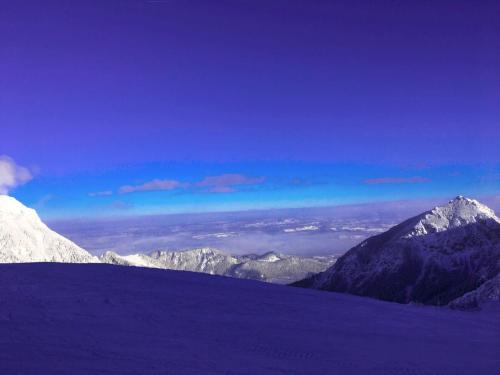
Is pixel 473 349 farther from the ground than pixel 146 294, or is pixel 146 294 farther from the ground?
pixel 146 294

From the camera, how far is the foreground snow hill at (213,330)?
11875mm

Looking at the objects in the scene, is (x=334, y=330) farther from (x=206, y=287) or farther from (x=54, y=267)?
(x=54, y=267)

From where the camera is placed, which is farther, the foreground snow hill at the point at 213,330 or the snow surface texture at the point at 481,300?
the snow surface texture at the point at 481,300

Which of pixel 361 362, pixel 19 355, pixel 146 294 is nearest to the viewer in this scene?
pixel 19 355

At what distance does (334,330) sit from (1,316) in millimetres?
11615

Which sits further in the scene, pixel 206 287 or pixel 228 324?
pixel 206 287

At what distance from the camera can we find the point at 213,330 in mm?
15359

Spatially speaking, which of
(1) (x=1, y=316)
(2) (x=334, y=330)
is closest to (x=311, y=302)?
(2) (x=334, y=330)

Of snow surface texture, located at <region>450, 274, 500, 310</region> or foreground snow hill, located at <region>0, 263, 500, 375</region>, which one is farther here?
snow surface texture, located at <region>450, 274, 500, 310</region>

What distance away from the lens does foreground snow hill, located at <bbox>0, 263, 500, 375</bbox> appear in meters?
11.9

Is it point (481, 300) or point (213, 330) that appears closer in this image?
point (213, 330)

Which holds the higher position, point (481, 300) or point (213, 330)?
point (213, 330)

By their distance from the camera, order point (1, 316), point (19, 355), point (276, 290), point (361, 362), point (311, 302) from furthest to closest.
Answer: point (276, 290) < point (311, 302) < point (1, 316) < point (361, 362) < point (19, 355)

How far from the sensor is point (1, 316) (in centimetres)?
1448
